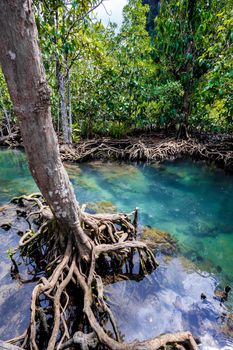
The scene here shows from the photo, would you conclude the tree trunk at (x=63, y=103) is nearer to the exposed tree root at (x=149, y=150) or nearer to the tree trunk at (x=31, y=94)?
the exposed tree root at (x=149, y=150)

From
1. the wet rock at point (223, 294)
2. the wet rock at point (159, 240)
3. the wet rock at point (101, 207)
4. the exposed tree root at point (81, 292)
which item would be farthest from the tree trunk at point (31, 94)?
the wet rock at point (101, 207)

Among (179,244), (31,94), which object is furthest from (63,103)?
(31,94)

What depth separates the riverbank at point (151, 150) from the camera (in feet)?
29.8

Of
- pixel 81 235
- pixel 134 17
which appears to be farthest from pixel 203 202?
pixel 134 17

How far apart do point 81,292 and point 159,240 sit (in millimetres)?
2031

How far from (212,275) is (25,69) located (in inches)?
149

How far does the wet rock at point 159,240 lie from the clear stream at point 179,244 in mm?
165

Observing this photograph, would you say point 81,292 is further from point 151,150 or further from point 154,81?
point 154,81

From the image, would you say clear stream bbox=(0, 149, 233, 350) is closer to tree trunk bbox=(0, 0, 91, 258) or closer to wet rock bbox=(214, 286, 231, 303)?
wet rock bbox=(214, 286, 231, 303)

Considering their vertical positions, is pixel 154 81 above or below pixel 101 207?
above

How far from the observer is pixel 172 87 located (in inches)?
372

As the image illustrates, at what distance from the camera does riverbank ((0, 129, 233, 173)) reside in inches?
357

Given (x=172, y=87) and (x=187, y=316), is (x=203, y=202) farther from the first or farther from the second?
(x=172, y=87)

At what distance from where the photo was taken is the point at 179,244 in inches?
169
